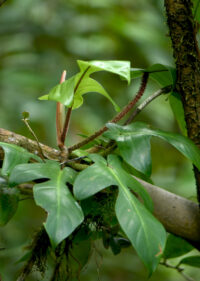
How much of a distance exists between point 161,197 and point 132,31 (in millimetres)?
1364

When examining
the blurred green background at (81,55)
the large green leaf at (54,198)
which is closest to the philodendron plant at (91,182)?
the large green leaf at (54,198)

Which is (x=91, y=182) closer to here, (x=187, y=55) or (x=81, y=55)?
(x=187, y=55)

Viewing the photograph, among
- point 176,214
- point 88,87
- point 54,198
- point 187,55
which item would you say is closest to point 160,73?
point 187,55

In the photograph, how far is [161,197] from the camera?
0.81 metres

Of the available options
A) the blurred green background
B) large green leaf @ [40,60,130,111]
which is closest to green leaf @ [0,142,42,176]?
large green leaf @ [40,60,130,111]

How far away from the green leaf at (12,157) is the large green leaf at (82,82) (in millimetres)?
102

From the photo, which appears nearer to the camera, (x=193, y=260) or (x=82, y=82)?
(x=82, y=82)

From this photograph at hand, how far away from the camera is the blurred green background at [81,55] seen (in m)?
1.91

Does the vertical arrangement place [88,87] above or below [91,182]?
above

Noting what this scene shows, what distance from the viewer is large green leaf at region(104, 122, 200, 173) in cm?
66

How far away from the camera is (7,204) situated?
73 cm

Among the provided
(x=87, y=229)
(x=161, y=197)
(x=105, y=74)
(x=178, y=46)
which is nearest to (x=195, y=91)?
(x=178, y=46)

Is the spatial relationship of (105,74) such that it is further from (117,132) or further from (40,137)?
(117,132)

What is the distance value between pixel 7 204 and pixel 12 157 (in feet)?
0.40
